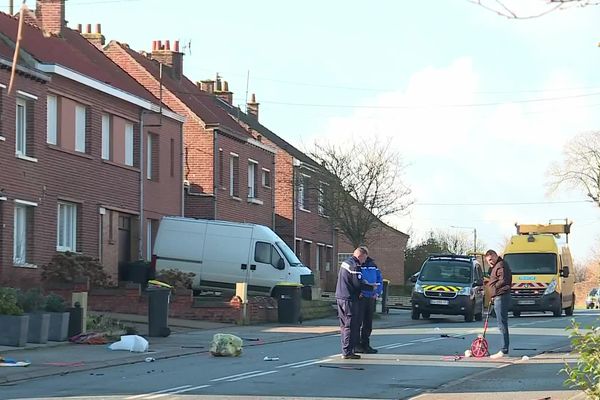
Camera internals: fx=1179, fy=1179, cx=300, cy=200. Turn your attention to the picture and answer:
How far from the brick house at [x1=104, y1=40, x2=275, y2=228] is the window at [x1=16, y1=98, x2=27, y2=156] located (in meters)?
12.4

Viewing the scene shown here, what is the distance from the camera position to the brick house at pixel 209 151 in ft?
140

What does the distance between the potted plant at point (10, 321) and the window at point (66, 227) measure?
10.3 metres

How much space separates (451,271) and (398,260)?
37.6 metres

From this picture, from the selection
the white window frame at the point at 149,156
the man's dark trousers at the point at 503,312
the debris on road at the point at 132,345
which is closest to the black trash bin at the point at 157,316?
the debris on road at the point at 132,345

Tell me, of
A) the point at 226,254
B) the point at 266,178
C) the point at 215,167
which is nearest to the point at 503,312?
the point at 226,254

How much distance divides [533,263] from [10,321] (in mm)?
22526

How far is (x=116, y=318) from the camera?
29.3 metres

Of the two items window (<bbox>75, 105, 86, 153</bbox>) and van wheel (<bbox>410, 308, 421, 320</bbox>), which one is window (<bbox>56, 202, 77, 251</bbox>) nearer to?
window (<bbox>75, 105, 86, 153</bbox>)

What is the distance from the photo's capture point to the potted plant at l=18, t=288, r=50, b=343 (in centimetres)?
2222

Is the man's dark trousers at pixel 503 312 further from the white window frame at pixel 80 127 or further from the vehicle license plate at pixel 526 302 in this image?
the vehicle license plate at pixel 526 302

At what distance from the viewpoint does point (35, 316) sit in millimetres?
22266

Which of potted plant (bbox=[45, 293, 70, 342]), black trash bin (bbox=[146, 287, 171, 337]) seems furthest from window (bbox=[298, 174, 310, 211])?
potted plant (bbox=[45, 293, 70, 342])

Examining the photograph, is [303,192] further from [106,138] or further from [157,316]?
[157,316]

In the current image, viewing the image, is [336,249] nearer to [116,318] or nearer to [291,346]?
[116,318]
